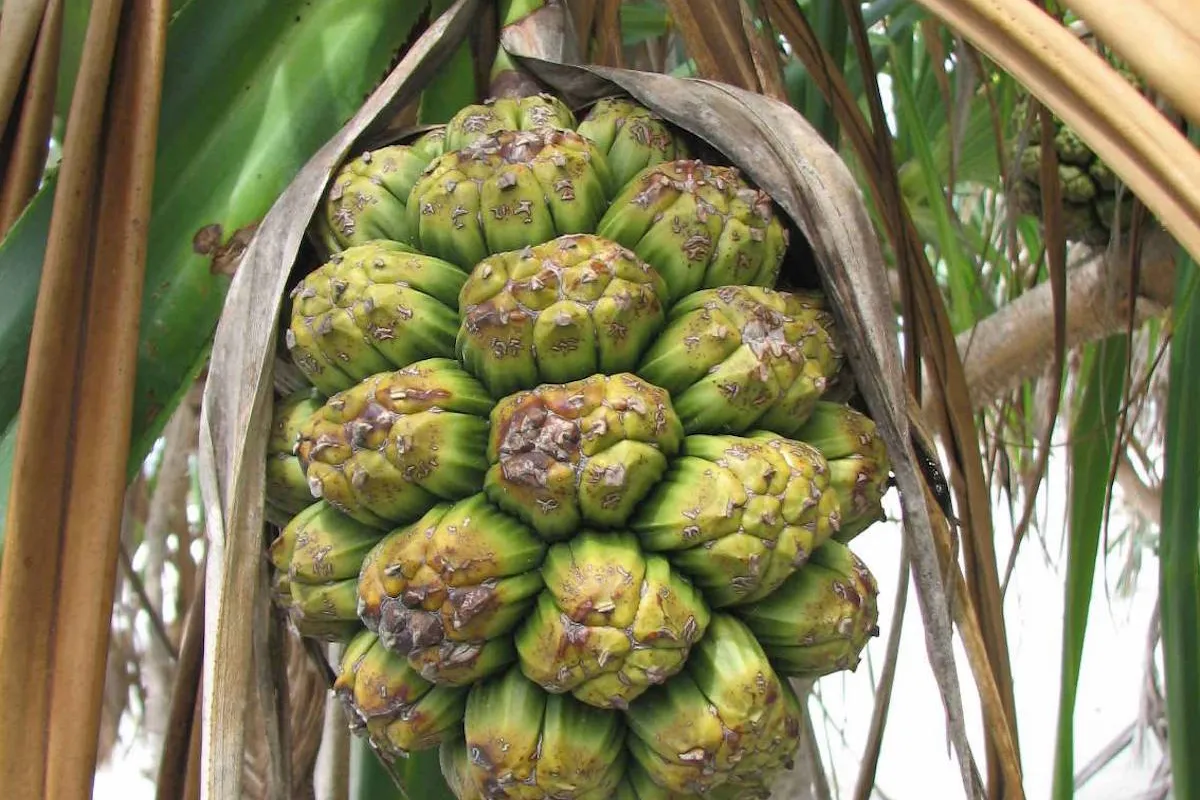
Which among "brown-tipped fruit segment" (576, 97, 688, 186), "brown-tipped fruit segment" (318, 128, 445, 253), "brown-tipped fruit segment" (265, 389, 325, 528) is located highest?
"brown-tipped fruit segment" (576, 97, 688, 186)

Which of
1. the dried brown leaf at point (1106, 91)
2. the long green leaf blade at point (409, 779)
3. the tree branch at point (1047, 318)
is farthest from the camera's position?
the tree branch at point (1047, 318)

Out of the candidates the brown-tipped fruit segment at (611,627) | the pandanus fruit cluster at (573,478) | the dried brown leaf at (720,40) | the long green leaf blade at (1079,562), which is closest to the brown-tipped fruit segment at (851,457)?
the pandanus fruit cluster at (573,478)

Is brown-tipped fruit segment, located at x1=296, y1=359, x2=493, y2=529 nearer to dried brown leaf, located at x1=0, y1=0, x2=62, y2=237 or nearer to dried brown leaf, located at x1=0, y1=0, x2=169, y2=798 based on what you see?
dried brown leaf, located at x1=0, y1=0, x2=169, y2=798

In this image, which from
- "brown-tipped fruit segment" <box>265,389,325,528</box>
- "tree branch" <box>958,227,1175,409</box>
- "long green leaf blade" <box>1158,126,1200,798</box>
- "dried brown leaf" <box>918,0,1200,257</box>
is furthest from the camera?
"tree branch" <box>958,227,1175,409</box>

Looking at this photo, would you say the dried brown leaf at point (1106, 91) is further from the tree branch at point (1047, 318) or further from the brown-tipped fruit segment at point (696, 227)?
the tree branch at point (1047, 318)

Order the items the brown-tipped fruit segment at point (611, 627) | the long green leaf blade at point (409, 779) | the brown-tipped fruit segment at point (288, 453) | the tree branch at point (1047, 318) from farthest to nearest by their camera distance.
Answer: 1. the tree branch at point (1047, 318)
2. the long green leaf blade at point (409, 779)
3. the brown-tipped fruit segment at point (288, 453)
4. the brown-tipped fruit segment at point (611, 627)

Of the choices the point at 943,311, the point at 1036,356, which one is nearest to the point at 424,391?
the point at 943,311

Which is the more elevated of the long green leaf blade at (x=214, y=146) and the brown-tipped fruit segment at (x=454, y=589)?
the long green leaf blade at (x=214, y=146)

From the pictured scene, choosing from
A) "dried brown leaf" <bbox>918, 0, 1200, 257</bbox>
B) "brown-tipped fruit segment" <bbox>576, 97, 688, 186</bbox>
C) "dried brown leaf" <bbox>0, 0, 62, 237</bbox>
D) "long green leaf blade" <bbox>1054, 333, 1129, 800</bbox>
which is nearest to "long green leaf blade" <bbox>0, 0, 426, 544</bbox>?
"dried brown leaf" <bbox>0, 0, 62, 237</bbox>
